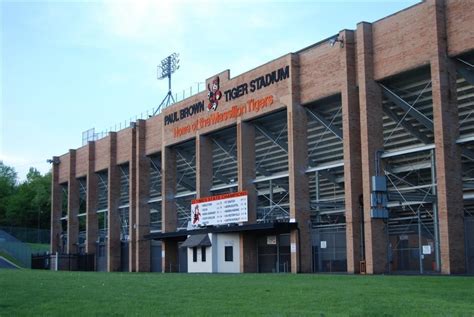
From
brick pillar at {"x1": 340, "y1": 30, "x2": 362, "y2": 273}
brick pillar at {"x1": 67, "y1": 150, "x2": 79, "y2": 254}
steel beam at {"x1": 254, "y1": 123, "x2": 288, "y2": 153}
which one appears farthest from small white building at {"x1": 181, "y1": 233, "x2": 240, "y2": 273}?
brick pillar at {"x1": 67, "y1": 150, "x2": 79, "y2": 254}

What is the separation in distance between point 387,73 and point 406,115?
3.97 metres

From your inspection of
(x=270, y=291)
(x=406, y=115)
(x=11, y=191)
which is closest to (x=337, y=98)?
(x=406, y=115)

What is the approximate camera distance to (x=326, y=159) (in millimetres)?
47031

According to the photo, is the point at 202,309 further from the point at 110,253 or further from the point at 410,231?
the point at 110,253

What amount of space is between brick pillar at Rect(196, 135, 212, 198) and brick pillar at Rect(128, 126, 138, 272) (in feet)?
35.3

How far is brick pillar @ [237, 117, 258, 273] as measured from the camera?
4484cm

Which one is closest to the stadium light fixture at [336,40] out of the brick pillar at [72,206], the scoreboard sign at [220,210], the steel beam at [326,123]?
the steel beam at [326,123]

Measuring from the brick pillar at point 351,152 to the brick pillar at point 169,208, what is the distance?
21152 millimetres

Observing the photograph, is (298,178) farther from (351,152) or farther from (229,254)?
(229,254)

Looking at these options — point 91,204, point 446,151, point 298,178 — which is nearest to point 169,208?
point 91,204

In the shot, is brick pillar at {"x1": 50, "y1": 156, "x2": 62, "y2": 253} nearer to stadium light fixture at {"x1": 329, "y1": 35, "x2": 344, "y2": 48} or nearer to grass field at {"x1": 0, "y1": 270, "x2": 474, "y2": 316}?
stadium light fixture at {"x1": 329, "y1": 35, "x2": 344, "y2": 48}

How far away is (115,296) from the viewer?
18.6 metres

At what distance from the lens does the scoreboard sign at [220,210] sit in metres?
44.6

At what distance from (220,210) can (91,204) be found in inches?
1013
